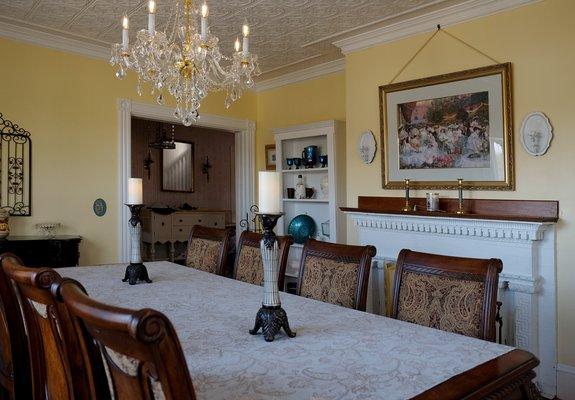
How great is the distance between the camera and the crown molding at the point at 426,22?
2816 mm

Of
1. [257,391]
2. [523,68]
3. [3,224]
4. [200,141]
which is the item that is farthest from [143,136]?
[257,391]

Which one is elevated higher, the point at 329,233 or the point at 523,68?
the point at 523,68

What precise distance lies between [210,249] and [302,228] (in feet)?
5.59

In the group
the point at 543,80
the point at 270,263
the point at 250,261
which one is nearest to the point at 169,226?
the point at 250,261

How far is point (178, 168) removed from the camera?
7.07 metres

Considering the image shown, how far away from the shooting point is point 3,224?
3.05 metres

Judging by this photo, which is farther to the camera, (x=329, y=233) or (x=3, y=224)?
(x=329, y=233)

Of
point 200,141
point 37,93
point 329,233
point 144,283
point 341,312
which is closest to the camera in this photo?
point 341,312

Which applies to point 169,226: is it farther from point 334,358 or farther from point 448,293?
point 334,358

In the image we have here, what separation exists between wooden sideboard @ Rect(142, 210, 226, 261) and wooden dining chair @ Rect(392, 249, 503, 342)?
16.3 ft

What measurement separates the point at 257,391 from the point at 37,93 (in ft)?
11.2

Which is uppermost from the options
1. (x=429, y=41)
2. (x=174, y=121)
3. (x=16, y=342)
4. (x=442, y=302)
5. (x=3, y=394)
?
(x=429, y=41)

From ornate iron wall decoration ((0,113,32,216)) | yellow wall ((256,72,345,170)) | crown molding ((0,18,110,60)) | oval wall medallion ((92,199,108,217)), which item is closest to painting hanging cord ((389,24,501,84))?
yellow wall ((256,72,345,170))

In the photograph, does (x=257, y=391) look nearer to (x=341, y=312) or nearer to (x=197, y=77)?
(x=341, y=312)
